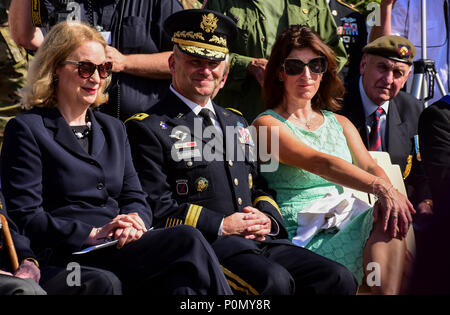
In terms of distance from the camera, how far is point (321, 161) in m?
4.45

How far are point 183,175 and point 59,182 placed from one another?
29.9 inches

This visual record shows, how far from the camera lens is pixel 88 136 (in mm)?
3822

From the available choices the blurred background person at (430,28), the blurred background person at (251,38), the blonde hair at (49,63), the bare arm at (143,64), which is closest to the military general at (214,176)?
the bare arm at (143,64)

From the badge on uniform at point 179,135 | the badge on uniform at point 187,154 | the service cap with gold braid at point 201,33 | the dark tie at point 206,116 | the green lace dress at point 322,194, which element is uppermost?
the service cap with gold braid at point 201,33

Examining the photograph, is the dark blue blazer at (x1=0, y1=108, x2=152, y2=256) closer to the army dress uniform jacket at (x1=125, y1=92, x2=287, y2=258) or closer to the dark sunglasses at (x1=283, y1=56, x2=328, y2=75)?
the army dress uniform jacket at (x1=125, y1=92, x2=287, y2=258)

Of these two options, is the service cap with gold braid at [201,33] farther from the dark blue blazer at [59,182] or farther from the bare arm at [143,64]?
the dark blue blazer at [59,182]

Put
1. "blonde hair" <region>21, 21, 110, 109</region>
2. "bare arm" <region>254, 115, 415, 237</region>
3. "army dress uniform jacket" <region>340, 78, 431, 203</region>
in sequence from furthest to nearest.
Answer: "army dress uniform jacket" <region>340, 78, 431, 203</region>, "bare arm" <region>254, 115, 415, 237</region>, "blonde hair" <region>21, 21, 110, 109</region>

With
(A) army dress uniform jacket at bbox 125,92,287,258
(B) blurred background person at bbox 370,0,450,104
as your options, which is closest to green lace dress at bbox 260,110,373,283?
(A) army dress uniform jacket at bbox 125,92,287,258

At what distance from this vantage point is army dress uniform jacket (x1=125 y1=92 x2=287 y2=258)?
13.0 feet

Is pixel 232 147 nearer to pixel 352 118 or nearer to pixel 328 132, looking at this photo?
pixel 328 132

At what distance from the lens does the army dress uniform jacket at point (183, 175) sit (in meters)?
3.96

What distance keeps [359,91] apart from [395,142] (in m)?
0.48

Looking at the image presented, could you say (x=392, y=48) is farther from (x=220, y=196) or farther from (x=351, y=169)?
(x=220, y=196)

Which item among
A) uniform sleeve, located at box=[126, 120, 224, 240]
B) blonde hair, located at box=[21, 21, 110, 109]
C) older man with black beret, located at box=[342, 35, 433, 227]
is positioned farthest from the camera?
older man with black beret, located at box=[342, 35, 433, 227]
